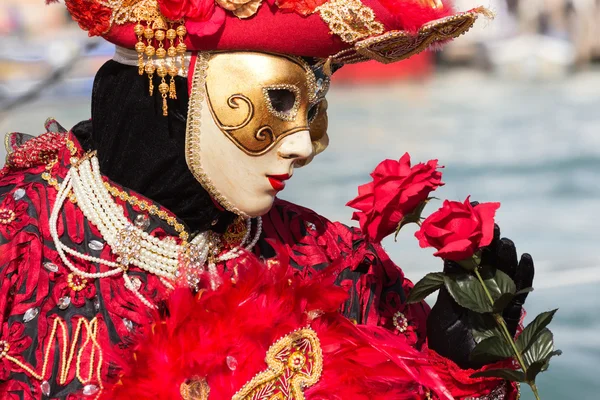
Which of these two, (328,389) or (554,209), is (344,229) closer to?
(328,389)

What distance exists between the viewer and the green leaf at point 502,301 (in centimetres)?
168

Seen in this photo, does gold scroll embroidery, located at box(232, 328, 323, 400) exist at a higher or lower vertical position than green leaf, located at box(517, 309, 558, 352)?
lower

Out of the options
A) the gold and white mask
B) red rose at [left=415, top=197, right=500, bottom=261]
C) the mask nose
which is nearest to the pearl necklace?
the gold and white mask

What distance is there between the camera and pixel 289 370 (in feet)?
5.59

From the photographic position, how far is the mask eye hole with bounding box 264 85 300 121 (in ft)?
5.51

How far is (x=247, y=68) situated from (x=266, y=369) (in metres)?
0.47

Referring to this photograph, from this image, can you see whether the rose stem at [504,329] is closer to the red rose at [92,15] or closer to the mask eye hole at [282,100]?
the mask eye hole at [282,100]

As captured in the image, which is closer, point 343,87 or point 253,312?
point 253,312

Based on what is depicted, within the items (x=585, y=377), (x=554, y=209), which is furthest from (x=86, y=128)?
(x=554, y=209)

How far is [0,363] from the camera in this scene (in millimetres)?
1617

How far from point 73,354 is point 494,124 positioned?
5970mm

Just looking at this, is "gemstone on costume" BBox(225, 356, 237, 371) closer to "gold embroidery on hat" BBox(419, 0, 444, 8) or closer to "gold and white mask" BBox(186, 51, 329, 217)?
"gold and white mask" BBox(186, 51, 329, 217)

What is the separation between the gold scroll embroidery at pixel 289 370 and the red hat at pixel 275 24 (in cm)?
46

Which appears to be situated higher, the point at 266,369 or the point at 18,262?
the point at 18,262
